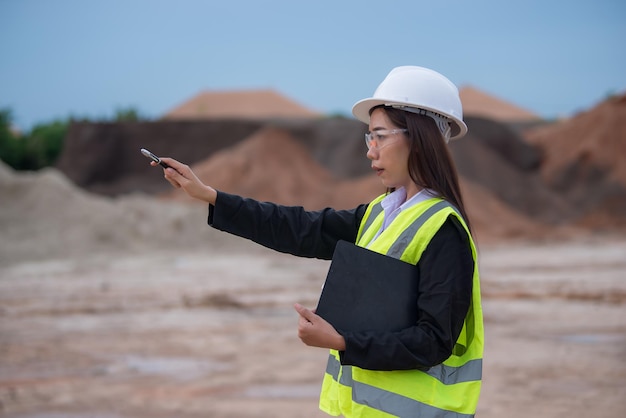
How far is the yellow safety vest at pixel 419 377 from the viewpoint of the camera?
2.15 meters

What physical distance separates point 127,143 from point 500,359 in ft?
85.9

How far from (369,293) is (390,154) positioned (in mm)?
405

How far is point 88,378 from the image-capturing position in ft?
25.5

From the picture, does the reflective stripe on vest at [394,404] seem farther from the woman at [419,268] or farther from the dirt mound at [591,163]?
the dirt mound at [591,163]

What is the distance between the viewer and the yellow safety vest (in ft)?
7.04

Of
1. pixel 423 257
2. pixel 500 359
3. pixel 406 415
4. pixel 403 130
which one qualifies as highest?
pixel 500 359

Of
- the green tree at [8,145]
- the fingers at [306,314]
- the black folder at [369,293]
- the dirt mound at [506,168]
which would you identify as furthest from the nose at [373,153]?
the green tree at [8,145]

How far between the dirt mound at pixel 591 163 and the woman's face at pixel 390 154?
2737cm

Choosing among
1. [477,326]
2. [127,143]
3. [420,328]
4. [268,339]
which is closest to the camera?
[420,328]

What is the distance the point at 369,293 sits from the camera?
215 cm

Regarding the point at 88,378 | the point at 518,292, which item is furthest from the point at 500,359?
the point at 518,292

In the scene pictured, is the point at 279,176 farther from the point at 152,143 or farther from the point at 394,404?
the point at 394,404

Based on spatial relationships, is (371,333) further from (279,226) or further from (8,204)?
(8,204)

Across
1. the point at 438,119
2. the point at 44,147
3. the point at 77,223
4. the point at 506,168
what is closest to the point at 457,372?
the point at 438,119
